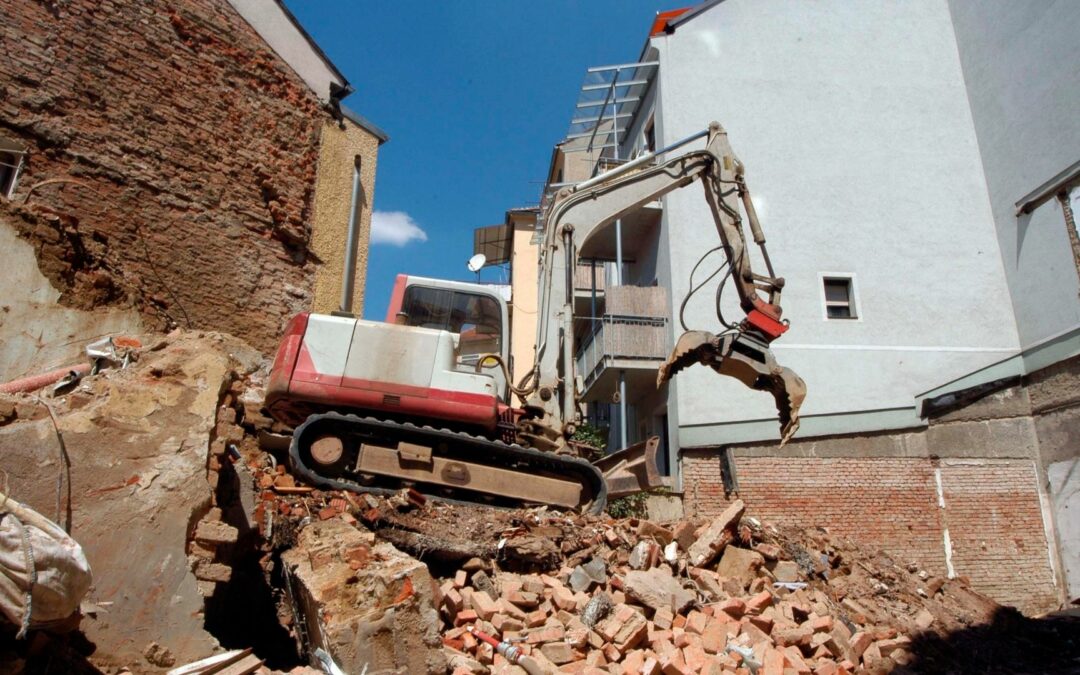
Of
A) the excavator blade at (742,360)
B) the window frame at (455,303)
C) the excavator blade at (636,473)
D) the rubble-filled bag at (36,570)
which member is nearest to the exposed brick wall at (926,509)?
the excavator blade at (636,473)

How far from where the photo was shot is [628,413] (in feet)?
56.2

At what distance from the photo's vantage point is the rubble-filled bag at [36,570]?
314 cm

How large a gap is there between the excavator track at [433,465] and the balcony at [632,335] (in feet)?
23.8

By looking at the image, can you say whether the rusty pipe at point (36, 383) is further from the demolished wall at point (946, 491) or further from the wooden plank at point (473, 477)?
the demolished wall at point (946, 491)

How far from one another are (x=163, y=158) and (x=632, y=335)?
895 centimetres

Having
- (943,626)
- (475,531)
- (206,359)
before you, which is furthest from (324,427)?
(943,626)

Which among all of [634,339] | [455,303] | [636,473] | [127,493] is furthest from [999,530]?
[127,493]

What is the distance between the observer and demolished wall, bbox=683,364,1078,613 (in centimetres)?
1162

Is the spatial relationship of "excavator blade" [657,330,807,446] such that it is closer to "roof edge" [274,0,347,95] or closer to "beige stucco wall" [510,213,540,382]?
"roof edge" [274,0,347,95]

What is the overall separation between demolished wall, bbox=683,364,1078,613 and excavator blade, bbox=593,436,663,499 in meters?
4.52

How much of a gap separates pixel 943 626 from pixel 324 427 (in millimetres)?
6301

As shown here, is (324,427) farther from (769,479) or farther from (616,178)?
(769,479)

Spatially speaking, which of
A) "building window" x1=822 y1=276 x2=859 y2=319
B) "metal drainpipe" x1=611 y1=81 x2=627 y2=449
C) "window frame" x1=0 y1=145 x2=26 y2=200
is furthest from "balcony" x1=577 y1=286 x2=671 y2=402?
"window frame" x1=0 y1=145 x2=26 y2=200

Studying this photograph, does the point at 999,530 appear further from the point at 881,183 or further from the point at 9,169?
the point at 9,169
